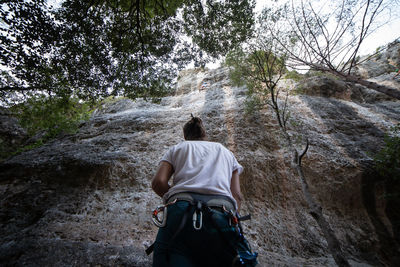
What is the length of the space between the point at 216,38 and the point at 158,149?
5.47 metres

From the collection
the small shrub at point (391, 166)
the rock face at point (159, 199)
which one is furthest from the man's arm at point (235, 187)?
the small shrub at point (391, 166)

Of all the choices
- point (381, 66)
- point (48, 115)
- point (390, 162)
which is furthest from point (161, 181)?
point (381, 66)

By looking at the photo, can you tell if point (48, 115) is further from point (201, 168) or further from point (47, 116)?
point (201, 168)

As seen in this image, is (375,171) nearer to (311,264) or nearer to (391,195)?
(391,195)

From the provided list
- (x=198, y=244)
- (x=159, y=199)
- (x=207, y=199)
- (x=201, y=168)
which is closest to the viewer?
(x=198, y=244)

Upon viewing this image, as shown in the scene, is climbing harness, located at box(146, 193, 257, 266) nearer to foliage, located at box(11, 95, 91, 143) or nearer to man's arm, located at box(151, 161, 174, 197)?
man's arm, located at box(151, 161, 174, 197)

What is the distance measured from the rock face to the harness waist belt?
8.48 ft

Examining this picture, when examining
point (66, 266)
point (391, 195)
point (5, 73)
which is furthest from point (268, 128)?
point (5, 73)

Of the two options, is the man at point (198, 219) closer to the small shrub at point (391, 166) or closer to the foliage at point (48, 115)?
the small shrub at point (391, 166)

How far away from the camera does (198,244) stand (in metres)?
1.46

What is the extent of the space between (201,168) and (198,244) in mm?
691

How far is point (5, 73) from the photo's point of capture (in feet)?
23.0

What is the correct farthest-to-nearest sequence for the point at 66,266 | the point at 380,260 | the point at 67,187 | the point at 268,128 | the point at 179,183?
the point at 268,128 < the point at 67,187 < the point at 380,260 < the point at 66,266 < the point at 179,183

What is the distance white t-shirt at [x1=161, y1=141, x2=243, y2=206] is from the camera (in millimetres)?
1736
